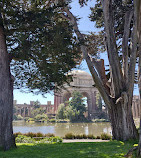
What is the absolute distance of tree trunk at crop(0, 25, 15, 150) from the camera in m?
6.08

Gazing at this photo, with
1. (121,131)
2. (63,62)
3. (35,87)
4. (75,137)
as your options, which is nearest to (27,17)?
(63,62)

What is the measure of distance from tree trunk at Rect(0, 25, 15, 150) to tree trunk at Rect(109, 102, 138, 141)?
185 inches

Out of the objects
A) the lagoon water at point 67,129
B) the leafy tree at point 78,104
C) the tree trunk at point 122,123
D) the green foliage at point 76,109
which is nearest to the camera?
the tree trunk at point 122,123

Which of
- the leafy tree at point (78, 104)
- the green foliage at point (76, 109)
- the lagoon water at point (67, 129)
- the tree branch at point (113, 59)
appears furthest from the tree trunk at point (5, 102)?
the leafy tree at point (78, 104)

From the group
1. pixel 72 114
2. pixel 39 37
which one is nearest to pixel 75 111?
pixel 72 114

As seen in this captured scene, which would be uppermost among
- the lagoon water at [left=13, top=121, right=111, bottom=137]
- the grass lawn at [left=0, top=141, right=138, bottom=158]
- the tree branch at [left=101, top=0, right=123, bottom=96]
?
the tree branch at [left=101, top=0, right=123, bottom=96]

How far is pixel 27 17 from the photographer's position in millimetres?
6727

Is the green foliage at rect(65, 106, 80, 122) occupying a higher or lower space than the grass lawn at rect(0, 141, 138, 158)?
lower

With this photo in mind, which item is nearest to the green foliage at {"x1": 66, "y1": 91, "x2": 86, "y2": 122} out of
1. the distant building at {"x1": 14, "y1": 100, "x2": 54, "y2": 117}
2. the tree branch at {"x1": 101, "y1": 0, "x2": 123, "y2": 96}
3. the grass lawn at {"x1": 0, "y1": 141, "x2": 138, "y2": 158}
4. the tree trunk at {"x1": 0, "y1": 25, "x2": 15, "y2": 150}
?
the distant building at {"x1": 14, "y1": 100, "x2": 54, "y2": 117}

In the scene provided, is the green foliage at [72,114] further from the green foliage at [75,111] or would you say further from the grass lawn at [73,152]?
the grass lawn at [73,152]

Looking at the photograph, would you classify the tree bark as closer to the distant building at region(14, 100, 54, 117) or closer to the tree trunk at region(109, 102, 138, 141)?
the tree trunk at region(109, 102, 138, 141)

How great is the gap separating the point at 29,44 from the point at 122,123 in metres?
5.54

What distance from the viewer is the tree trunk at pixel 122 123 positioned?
757 centimetres

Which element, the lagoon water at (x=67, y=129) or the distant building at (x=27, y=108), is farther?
the distant building at (x=27, y=108)
